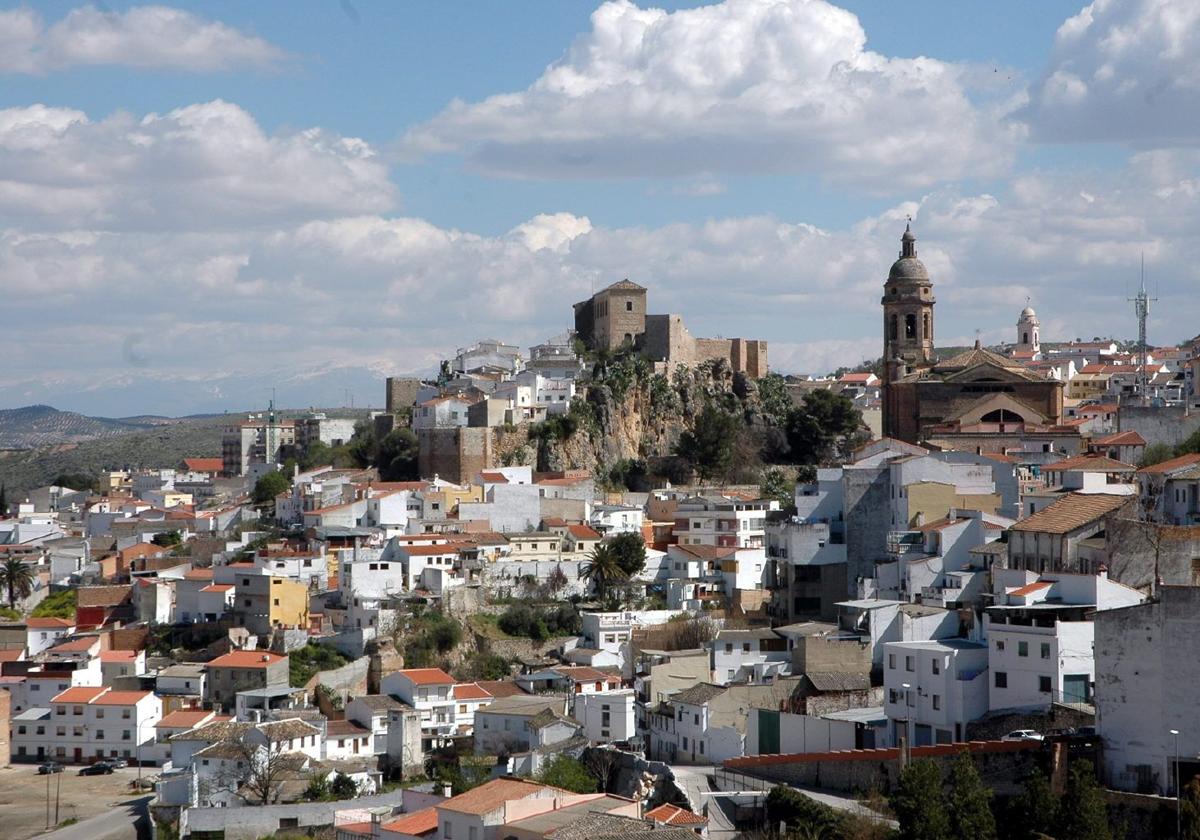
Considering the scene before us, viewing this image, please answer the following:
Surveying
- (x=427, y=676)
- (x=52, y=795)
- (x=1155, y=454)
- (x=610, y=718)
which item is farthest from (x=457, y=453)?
(x=610, y=718)

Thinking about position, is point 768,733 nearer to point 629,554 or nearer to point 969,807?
point 969,807

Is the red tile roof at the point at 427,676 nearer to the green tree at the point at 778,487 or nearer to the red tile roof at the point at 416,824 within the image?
the red tile roof at the point at 416,824

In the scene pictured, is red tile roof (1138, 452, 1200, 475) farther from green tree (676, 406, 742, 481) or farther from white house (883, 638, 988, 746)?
green tree (676, 406, 742, 481)

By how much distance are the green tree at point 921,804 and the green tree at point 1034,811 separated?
1092 millimetres

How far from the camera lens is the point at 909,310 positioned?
7119 centimetres

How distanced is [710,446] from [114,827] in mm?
30998

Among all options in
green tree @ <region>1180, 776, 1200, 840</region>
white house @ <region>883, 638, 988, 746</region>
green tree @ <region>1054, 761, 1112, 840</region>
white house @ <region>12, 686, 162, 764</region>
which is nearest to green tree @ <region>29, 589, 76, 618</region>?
white house @ <region>12, 686, 162, 764</region>

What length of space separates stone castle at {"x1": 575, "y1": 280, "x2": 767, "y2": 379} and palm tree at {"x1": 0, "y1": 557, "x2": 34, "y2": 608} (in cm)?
2451

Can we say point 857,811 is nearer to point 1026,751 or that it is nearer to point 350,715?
point 1026,751

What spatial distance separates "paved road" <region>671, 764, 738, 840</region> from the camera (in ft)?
100

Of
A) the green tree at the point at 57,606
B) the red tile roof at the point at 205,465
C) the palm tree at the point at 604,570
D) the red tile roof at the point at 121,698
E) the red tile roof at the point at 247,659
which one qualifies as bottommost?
the red tile roof at the point at 121,698

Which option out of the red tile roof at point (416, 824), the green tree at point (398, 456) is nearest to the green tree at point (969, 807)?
the red tile roof at point (416, 824)

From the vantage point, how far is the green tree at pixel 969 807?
88.9 ft

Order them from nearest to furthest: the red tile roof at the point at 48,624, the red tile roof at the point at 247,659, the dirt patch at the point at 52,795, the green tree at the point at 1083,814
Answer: the green tree at the point at 1083,814 < the dirt patch at the point at 52,795 < the red tile roof at the point at 247,659 < the red tile roof at the point at 48,624
